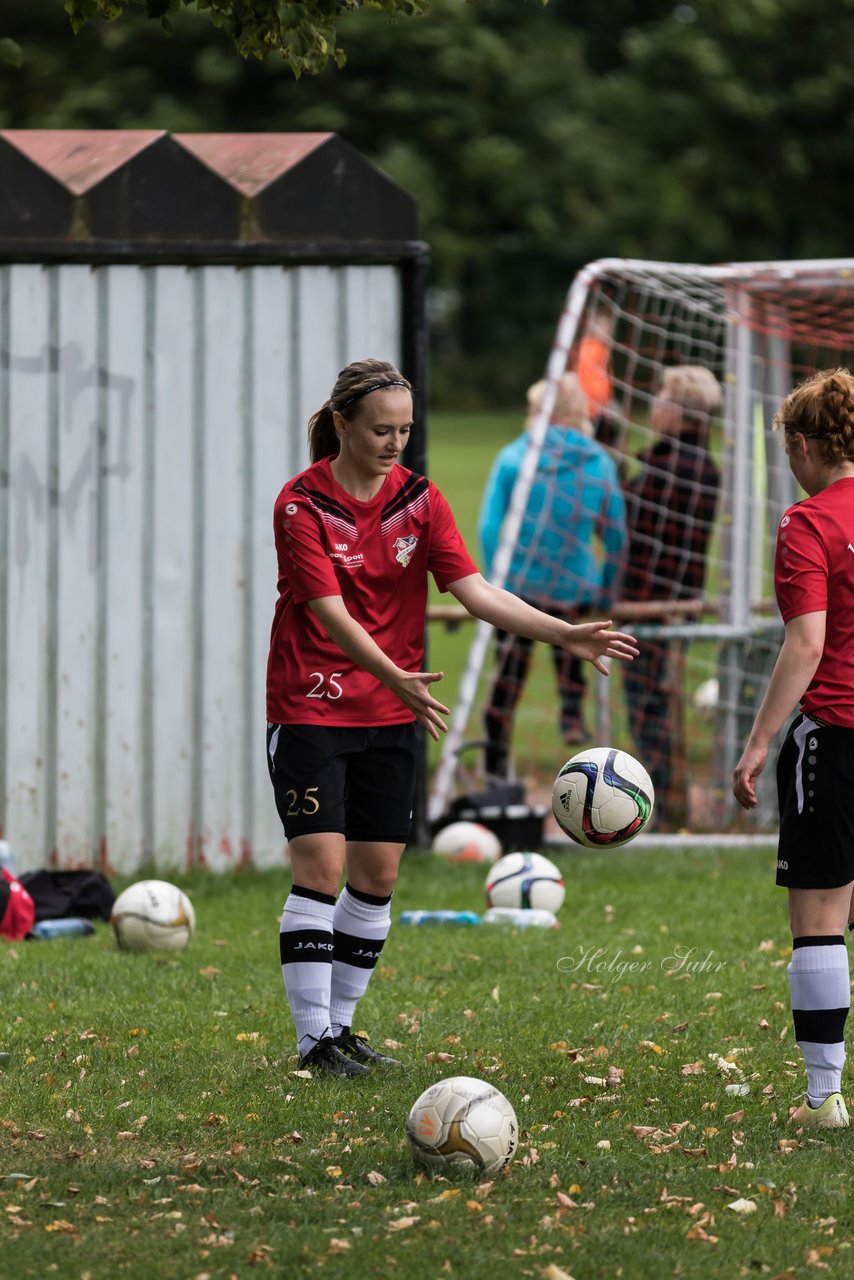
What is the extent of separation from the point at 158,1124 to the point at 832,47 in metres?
44.6

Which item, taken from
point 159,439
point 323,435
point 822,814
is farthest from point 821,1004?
point 159,439

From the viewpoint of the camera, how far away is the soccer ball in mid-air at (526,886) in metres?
8.43

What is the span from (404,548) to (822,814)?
1.52 meters

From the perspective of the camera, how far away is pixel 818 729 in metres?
5.17

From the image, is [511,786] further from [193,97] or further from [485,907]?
[193,97]

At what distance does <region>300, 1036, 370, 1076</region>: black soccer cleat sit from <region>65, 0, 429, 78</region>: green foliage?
2903mm

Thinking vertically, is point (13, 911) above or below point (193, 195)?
below

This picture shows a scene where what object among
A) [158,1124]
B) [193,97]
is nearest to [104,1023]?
[158,1124]

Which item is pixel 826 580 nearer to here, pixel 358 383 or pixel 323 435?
pixel 358 383

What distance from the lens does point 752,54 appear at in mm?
46281

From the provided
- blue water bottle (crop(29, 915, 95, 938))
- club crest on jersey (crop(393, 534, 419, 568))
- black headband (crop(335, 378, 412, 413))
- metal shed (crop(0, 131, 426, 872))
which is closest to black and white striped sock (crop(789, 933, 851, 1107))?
club crest on jersey (crop(393, 534, 419, 568))

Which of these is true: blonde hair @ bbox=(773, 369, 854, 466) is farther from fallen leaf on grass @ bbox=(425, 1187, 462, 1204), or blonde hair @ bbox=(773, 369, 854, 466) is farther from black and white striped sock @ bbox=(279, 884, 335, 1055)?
fallen leaf on grass @ bbox=(425, 1187, 462, 1204)

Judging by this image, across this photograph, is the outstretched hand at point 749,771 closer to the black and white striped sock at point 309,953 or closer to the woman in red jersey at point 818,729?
the woman in red jersey at point 818,729

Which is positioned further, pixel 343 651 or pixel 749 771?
pixel 343 651
